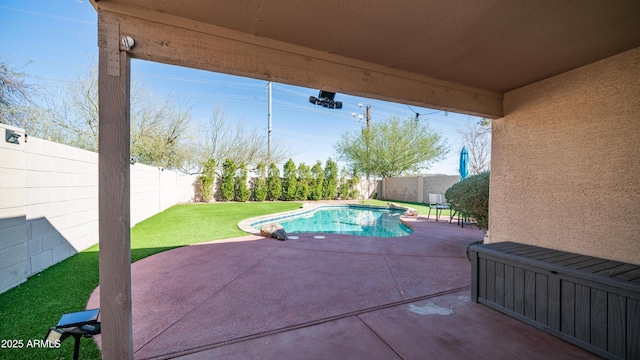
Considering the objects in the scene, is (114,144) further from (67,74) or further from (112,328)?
(67,74)

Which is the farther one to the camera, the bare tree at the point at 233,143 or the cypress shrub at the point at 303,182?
the bare tree at the point at 233,143

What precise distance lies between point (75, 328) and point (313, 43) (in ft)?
8.15

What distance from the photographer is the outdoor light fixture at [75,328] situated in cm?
131

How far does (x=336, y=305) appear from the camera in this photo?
8.27ft

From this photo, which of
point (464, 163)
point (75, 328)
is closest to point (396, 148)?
point (464, 163)

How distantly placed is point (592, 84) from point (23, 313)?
5785mm

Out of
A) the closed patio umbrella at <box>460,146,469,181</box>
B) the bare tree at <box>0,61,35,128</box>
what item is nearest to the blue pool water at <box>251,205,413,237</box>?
the closed patio umbrella at <box>460,146,469,181</box>

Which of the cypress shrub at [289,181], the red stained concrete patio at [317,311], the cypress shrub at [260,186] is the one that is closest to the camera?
the red stained concrete patio at [317,311]

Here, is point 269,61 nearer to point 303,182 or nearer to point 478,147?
point 303,182

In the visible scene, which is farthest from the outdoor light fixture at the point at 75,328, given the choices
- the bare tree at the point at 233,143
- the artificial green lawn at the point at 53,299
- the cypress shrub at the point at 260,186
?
the bare tree at the point at 233,143

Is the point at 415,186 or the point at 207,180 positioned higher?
the point at 207,180

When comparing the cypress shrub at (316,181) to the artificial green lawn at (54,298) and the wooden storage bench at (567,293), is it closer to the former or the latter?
the artificial green lawn at (54,298)

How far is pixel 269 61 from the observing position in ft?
6.52

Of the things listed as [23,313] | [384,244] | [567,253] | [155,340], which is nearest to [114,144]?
[155,340]
